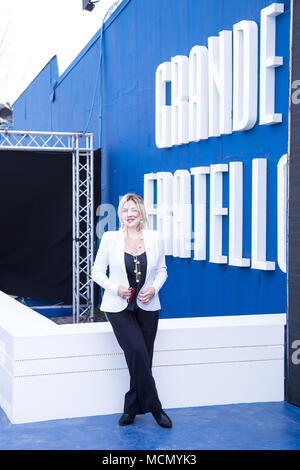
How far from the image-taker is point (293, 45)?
5.28m

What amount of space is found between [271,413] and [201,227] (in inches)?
137

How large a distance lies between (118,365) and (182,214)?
4.04 m

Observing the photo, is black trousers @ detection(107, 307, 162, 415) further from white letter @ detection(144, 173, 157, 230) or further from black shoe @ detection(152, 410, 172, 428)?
white letter @ detection(144, 173, 157, 230)

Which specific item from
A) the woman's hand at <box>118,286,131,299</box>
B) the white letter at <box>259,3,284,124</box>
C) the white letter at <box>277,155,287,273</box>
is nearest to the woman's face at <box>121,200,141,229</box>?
the woman's hand at <box>118,286,131,299</box>

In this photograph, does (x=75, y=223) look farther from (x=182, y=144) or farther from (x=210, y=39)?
(x=210, y=39)

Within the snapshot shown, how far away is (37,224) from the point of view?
12.6 m

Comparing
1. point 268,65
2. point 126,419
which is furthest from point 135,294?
point 268,65

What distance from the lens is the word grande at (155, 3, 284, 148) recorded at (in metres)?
6.73

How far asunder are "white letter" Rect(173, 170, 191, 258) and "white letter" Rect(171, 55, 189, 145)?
1.62 feet

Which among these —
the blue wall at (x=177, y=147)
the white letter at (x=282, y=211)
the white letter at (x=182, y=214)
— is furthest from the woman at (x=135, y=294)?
the white letter at (x=182, y=214)

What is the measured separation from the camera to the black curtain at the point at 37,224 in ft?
40.2

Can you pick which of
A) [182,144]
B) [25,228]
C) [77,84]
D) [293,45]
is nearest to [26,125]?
[77,84]

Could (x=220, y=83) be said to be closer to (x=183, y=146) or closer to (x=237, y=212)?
(x=237, y=212)

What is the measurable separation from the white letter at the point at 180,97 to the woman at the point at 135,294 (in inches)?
161
